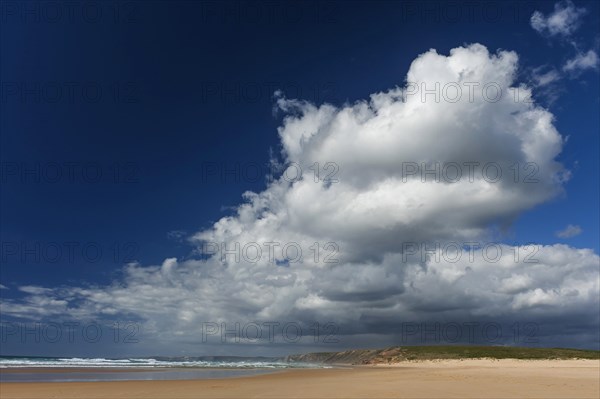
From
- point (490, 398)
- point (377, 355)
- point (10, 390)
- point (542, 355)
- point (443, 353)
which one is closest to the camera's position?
point (490, 398)

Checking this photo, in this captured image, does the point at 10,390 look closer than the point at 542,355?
Yes

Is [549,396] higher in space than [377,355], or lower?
higher

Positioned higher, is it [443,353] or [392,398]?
[392,398]

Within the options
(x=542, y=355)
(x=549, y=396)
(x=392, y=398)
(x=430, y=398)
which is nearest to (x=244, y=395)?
(x=392, y=398)

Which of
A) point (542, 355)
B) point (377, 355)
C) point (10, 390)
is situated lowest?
point (377, 355)

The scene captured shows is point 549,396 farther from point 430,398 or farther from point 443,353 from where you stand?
point 443,353

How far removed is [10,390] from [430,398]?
1083 inches

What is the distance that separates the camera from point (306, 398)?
2153 centimetres

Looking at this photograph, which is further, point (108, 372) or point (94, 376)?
point (108, 372)

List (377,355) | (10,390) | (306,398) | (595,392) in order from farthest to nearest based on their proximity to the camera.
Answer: (377,355), (10,390), (595,392), (306,398)

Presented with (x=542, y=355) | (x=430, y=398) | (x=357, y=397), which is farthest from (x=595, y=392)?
(x=542, y=355)

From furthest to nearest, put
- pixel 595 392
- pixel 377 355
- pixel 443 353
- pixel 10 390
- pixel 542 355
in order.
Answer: pixel 377 355 < pixel 443 353 < pixel 542 355 < pixel 10 390 < pixel 595 392

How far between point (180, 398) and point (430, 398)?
13510mm

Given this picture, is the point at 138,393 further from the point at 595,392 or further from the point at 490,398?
the point at 595,392
